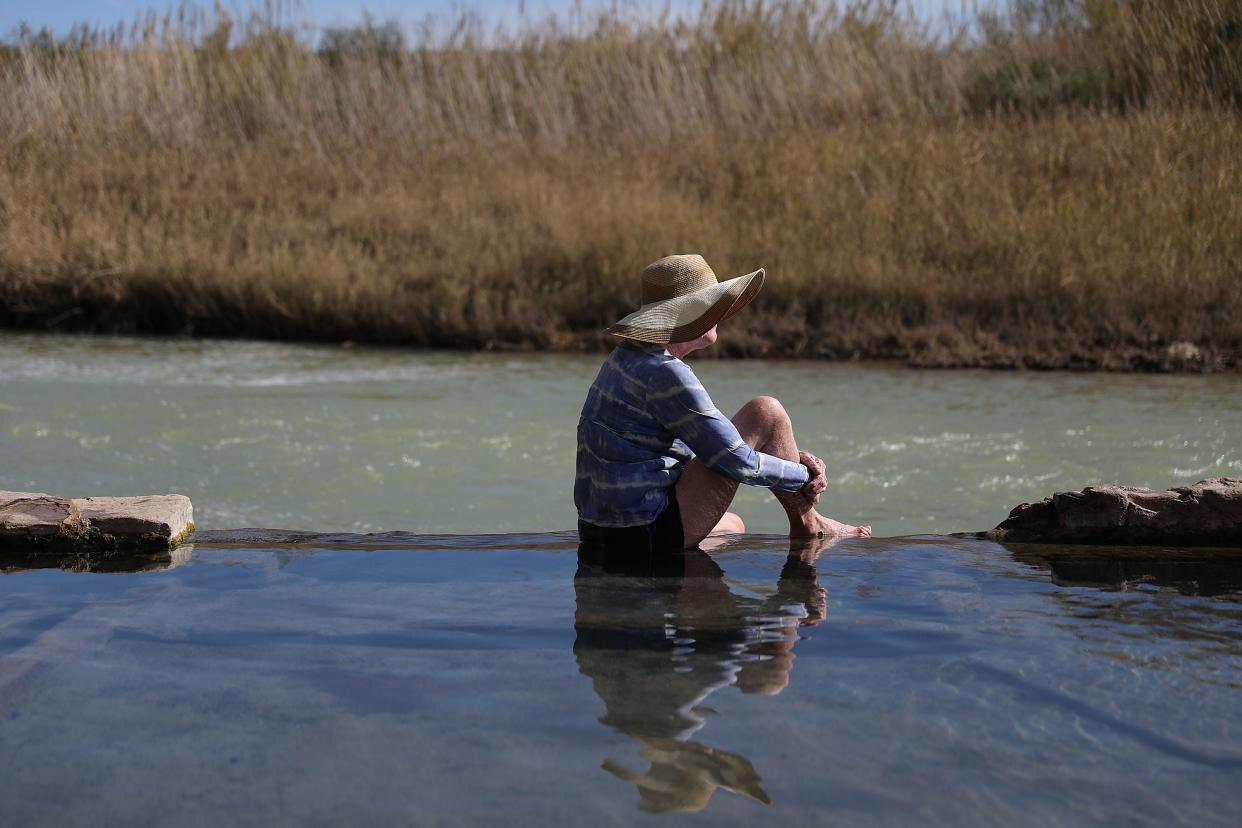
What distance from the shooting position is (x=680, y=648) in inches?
151

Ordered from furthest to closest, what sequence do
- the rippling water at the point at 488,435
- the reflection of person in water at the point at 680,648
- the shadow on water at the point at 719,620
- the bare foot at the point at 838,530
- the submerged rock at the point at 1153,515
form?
the rippling water at the point at 488,435
the bare foot at the point at 838,530
the submerged rock at the point at 1153,515
the shadow on water at the point at 719,620
the reflection of person in water at the point at 680,648

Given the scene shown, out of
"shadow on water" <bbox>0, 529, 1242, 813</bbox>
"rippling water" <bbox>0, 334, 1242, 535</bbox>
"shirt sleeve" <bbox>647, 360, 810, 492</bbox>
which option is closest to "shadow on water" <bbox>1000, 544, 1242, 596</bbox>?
"shadow on water" <bbox>0, 529, 1242, 813</bbox>

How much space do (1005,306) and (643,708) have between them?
8939 millimetres

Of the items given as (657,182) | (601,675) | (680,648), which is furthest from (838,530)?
(657,182)

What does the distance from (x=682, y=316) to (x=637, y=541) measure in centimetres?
78

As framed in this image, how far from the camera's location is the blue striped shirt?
4.37 m

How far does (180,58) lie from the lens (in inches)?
709

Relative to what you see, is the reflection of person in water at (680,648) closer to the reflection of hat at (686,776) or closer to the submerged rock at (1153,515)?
the reflection of hat at (686,776)

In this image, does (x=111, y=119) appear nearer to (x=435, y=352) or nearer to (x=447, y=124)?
(x=447, y=124)

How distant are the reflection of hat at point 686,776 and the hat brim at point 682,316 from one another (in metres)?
1.54

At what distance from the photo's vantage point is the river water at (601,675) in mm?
2869

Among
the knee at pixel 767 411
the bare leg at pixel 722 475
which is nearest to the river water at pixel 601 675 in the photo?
the bare leg at pixel 722 475

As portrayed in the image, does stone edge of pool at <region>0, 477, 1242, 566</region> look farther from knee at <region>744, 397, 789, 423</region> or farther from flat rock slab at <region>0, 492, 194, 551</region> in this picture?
knee at <region>744, 397, 789, 423</region>

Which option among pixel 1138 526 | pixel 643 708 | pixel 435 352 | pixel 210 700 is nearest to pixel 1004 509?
pixel 1138 526
